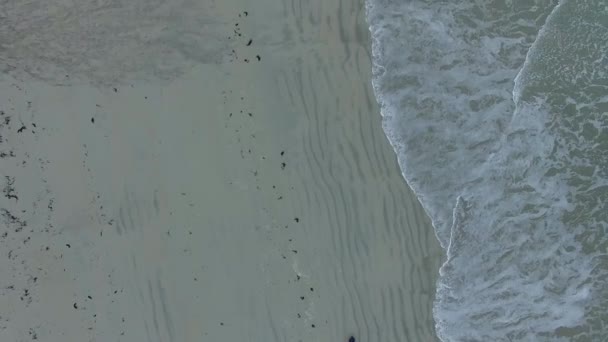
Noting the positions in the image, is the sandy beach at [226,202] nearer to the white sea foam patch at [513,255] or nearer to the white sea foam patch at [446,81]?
the white sea foam patch at [446,81]

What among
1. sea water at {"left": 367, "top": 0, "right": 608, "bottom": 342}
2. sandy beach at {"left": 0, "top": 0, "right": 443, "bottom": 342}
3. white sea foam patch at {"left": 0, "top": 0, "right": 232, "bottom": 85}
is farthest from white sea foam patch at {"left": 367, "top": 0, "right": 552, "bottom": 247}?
white sea foam patch at {"left": 0, "top": 0, "right": 232, "bottom": 85}

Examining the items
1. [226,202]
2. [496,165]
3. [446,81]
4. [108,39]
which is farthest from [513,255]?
[108,39]

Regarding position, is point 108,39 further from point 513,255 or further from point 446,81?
point 513,255

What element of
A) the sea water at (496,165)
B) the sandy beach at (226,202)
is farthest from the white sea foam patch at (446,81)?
the sandy beach at (226,202)

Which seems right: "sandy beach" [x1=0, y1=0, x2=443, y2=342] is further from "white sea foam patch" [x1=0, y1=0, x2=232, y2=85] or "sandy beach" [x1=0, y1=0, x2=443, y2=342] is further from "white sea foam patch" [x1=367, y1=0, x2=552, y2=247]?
"white sea foam patch" [x1=367, y1=0, x2=552, y2=247]

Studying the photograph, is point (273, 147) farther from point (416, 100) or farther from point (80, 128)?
point (80, 128)

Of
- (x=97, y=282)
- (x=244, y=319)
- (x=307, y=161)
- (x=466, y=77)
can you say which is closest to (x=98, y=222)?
(x=97, y=282)
